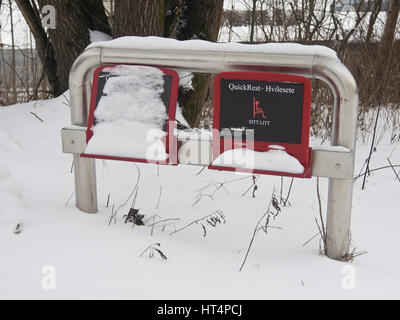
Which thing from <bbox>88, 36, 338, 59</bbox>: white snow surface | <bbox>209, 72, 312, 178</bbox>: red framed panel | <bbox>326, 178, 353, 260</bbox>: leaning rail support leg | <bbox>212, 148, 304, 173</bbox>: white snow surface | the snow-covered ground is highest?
<bbox>88, 36, 338, 59</bbox>: white snow surface

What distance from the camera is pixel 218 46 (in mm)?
1831

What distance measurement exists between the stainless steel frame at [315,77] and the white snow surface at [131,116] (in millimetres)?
64

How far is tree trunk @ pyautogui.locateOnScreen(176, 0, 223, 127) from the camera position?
360 centimetres

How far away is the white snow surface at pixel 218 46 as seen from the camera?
68.9 inches

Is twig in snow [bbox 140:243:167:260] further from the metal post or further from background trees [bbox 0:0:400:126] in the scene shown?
background trees [bbox 0:0:400:126]

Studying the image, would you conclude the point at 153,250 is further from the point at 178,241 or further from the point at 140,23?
the point at 140,23

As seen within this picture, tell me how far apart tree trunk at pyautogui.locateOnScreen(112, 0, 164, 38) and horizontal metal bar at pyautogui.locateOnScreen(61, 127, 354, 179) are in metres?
1.53

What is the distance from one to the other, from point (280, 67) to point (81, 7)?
10.4 feet

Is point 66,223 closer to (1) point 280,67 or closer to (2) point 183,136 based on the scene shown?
(2) point 183,136

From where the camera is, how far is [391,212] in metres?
2.46

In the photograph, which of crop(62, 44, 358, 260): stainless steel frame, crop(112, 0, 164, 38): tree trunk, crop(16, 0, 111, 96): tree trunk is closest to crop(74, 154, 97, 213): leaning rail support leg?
crop(62, 44, 358, 260): stainless steel frame

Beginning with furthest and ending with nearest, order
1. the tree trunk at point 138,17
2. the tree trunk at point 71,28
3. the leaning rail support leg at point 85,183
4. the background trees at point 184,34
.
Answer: the tree trunk at point 71,28
the background trees at point 184,34
the tree trunk at point 138,17
the leaning rail support leg at point 85,183

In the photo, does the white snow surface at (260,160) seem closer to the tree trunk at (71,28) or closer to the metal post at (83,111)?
the metal post at (83,111)

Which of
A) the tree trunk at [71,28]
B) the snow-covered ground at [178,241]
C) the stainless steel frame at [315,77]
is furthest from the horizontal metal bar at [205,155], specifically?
the tree trunk at [71,28]
